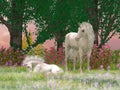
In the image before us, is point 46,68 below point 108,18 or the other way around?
below

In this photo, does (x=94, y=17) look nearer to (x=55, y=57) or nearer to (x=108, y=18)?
(x=108, y=18)

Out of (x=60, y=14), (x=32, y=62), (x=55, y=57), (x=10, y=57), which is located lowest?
(x=32, y=62)

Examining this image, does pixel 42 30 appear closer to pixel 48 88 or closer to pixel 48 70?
pixel 48 70

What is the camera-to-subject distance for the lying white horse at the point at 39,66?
15.6 m

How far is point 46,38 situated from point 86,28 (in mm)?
11178

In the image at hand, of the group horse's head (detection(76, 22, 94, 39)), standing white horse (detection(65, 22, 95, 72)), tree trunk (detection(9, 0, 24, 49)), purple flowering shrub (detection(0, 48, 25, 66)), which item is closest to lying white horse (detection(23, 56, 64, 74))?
standing white horse (detection(65, 22, 95, 72))

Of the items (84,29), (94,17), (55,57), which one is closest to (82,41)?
(84,29)

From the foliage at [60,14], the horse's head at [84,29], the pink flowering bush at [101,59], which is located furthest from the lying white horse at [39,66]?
the foliage at [60,14]

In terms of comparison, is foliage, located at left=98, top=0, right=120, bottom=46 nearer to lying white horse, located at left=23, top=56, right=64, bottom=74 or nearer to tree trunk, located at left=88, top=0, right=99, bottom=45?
tree trunk, located at left=88, top=0, right=99, bottom=45

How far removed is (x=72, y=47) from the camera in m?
18.3

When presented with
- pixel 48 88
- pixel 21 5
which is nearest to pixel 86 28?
pixel 48 88

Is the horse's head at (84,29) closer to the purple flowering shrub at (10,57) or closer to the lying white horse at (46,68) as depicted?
the lying white horse at (46,68)

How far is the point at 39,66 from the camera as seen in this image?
15.9 metres

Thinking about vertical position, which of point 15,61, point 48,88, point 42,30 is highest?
point 42,30
